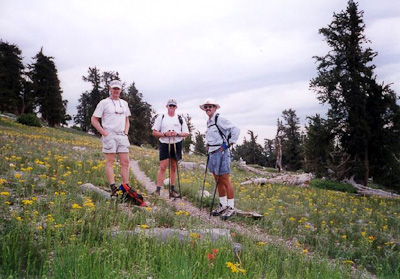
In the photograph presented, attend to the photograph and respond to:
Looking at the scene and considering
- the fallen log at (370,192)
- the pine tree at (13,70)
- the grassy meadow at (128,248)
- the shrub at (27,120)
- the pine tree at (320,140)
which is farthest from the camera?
the pine tree at (13,70)

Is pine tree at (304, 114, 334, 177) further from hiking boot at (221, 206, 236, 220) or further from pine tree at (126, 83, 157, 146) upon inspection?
pine tree at (126, 83, 157, 146)

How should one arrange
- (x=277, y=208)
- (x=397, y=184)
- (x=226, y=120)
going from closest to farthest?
(x=226, y=120)
(x=277, y=208)
(x=397, y=184)

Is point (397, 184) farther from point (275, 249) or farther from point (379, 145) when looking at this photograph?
point (275, 249)

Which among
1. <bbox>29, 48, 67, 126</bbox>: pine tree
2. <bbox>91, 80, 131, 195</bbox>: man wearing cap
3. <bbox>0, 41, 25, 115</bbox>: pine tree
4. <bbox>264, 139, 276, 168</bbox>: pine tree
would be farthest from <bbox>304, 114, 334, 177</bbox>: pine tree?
<bbox>264, 139, 276, 168</bbox>: pine tree

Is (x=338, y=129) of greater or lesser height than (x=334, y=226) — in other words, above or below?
above

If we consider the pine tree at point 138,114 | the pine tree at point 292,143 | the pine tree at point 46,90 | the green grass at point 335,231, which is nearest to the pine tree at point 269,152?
the pine tree at point 292,143

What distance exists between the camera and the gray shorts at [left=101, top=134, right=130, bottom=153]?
646 centimetres

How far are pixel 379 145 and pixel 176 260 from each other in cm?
2580

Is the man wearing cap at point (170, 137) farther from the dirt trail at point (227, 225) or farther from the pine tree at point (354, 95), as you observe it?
the pine tree at point (354, 95)

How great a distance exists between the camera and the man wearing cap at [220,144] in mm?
7145

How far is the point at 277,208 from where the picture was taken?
891 cm

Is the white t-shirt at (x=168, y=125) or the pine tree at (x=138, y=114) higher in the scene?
the pine tree at (x=138, y=114)

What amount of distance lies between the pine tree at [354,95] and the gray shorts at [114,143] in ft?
70.9

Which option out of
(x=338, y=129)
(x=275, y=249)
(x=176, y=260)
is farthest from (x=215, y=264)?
(x=338, y=129)
